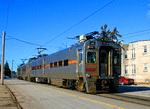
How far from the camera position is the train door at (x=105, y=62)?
1470 centimetres

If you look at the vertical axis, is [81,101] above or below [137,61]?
below

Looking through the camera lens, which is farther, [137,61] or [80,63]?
[137,61]

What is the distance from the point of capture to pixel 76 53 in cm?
1606

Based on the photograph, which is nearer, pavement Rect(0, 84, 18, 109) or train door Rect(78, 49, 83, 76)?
pavement Rect(0, 84, 18, 109)

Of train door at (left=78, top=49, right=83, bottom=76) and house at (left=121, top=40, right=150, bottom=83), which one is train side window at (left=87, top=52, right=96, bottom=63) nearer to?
train door at (left=78, top=49, right=83, bottom=76)

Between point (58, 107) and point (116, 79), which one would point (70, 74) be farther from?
point (58, 107)

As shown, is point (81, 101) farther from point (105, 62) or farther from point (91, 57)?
point (105, 62)

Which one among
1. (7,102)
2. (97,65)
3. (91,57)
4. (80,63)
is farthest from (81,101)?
(80,63)

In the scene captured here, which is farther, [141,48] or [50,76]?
[141,48]

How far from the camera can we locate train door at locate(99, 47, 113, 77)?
48.2 feet

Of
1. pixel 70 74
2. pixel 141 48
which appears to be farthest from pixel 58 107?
pixel 141 48

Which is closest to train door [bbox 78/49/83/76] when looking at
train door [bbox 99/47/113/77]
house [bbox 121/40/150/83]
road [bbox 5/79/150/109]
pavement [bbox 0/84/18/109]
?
train door [bbox 99/47/113/77]

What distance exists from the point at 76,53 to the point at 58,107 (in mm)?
7246

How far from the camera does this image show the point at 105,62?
14.8m
